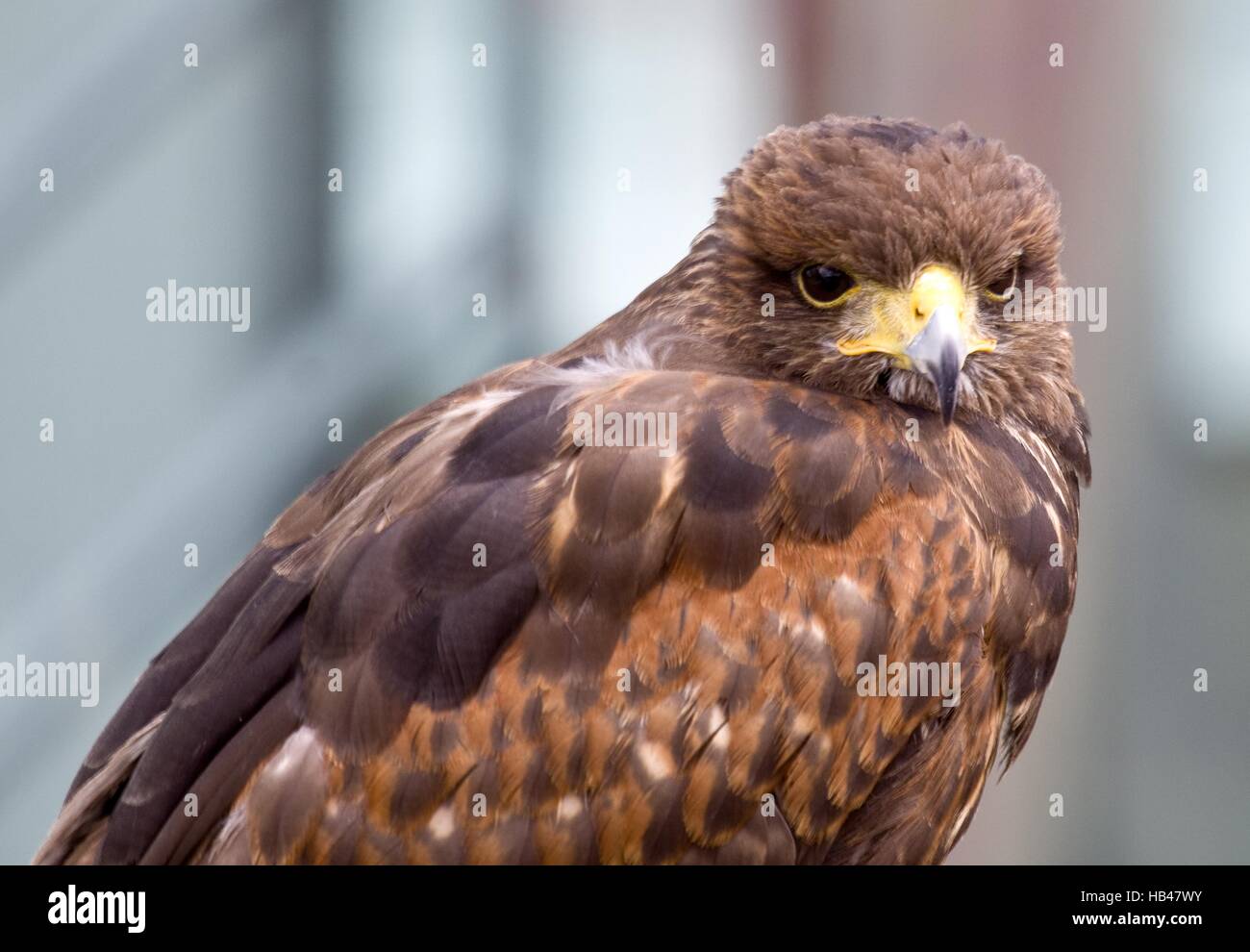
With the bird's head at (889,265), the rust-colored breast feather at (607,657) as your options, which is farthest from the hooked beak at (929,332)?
the rust-colored breast feather at (607,657)

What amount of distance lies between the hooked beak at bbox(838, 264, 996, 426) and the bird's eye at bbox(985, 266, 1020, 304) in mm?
78

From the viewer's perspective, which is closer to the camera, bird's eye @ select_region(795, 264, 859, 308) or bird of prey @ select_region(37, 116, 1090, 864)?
bird of prey @ select_region(37, 116, 1090, 864)

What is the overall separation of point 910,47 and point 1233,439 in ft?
6.18

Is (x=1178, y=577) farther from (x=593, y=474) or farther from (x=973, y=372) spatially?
(x=593, y=474)

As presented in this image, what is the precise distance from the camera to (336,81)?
632 centimetres

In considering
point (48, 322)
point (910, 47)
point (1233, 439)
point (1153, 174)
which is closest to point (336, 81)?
point (48, 322)

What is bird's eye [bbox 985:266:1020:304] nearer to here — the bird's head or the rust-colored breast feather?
the bird's head

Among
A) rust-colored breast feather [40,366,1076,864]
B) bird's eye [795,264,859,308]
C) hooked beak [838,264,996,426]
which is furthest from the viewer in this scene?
bird's eye [795,264,859,308]

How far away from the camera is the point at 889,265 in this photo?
2826mm

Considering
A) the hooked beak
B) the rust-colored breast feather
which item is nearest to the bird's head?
the hooked beak

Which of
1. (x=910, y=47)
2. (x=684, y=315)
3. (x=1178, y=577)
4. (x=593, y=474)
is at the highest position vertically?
(x=910, y=47)

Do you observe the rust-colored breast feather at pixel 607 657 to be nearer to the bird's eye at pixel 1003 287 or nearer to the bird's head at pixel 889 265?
the bird's head at pixel 889 265

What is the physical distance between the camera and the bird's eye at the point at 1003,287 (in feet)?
9.73

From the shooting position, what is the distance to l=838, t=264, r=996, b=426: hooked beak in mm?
2756
